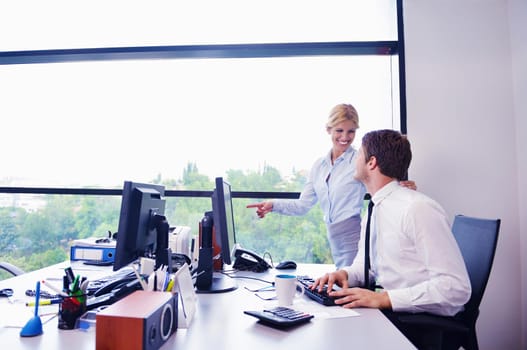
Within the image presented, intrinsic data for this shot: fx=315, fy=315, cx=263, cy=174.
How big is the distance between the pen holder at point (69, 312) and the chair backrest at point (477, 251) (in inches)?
57.6

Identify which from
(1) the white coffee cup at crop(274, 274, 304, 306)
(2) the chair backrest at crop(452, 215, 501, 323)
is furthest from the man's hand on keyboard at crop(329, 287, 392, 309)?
(2) the chair backrest at crop(452, 215, 501, 323)

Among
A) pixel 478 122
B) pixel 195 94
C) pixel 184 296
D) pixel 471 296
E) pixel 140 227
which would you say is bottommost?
pixel 471 296

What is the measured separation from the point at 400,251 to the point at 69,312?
1.21 m

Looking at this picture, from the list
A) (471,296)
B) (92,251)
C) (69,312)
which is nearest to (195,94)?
(92,251)

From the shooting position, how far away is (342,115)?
86.3 inches

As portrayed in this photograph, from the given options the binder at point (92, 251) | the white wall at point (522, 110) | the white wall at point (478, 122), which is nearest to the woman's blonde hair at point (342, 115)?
the white wall at point (478, 122)

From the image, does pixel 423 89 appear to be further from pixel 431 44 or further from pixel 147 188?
pixel 147 188

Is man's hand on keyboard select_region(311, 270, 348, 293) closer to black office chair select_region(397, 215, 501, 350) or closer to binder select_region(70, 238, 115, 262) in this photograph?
black office chair select_region(397, 215, 501, 350)

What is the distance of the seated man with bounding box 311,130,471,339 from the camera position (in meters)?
1.14

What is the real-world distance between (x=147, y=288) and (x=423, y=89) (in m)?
2.41

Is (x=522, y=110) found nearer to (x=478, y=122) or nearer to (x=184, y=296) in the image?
(x=478, y=122)

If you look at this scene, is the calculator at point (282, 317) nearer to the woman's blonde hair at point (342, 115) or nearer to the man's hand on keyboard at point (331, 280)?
the man's hand on keyboard at point (331, 280)

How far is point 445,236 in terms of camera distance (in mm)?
1184

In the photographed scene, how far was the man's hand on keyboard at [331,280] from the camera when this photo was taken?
4.19ft
